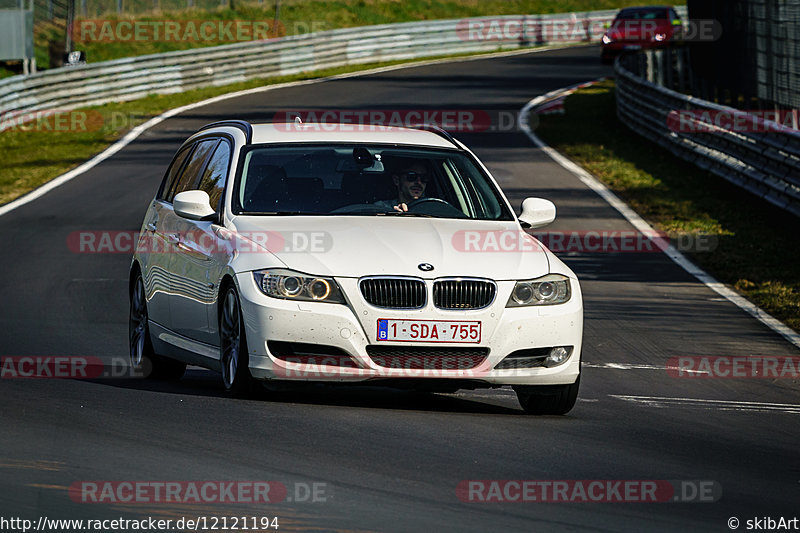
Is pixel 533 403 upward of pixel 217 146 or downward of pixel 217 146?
downward

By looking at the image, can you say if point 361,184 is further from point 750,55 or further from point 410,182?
point 750,55

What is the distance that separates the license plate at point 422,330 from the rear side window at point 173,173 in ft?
10.1

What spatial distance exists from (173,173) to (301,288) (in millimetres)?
2904

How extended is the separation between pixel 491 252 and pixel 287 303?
4.14ft

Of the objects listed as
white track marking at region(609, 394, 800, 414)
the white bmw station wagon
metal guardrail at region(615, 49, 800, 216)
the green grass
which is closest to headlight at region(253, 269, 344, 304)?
the white bmw station wagon

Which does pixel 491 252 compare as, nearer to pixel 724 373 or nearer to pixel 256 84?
pixel 724 373

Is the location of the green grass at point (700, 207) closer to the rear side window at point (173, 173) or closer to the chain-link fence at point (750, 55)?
the chain-link fence at point (750, 55)

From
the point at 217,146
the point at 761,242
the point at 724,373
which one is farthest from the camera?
the point at 761,242

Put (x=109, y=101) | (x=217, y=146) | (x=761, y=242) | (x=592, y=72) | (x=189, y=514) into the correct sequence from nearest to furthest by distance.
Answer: (x=189, y=514), (x=217, y=146), (x=761, y=242), (x=109, y=101), (x=592, y=72)

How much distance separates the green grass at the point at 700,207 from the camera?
50.8 ft

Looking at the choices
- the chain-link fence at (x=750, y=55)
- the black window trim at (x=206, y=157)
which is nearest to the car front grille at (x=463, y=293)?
the black window trim at (x=206, y=157)

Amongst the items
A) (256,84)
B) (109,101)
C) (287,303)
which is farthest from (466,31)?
(287,303)

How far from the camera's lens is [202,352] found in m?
9.14

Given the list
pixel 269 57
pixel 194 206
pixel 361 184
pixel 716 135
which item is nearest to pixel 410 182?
pixel 361 184
